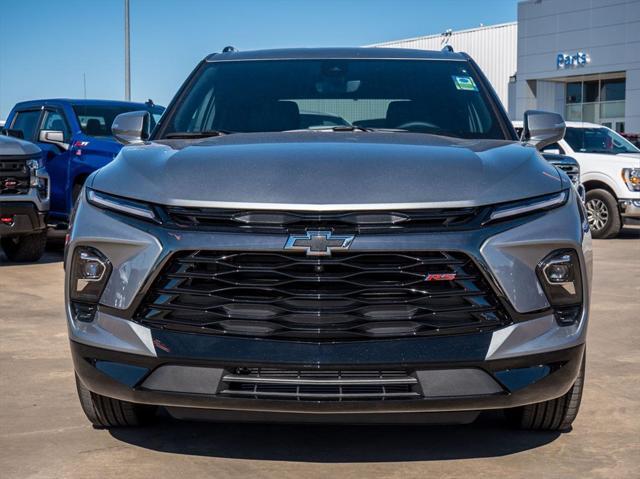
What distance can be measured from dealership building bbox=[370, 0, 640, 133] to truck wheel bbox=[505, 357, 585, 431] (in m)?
37.6

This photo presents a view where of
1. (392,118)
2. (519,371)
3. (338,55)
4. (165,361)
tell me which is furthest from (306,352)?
(338,55)

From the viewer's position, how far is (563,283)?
Answer: 3.64 metres

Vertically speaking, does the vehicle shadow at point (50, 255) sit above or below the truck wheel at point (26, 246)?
below

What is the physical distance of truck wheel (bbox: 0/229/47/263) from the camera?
1112cm

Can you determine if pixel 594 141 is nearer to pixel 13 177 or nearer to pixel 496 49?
pixel 13 177

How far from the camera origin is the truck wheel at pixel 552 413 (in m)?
4.12

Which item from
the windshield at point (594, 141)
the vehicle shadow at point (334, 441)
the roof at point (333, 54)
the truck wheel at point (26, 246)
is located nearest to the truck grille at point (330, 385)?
the vehicle shadow at point (334, 441)

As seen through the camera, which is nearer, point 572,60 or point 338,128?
point 338,128

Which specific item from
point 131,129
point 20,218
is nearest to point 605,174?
point 20,218

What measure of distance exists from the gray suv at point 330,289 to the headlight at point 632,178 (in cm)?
1155

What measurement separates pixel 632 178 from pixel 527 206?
11815 mm

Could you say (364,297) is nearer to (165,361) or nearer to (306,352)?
(306,352)

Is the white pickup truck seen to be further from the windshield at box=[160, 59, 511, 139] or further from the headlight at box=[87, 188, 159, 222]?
the headlight at box=[87, 188, 159, 222]

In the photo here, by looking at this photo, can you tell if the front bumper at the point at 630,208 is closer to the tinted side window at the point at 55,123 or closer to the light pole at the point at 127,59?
the tinted side window at the point at 55,123
